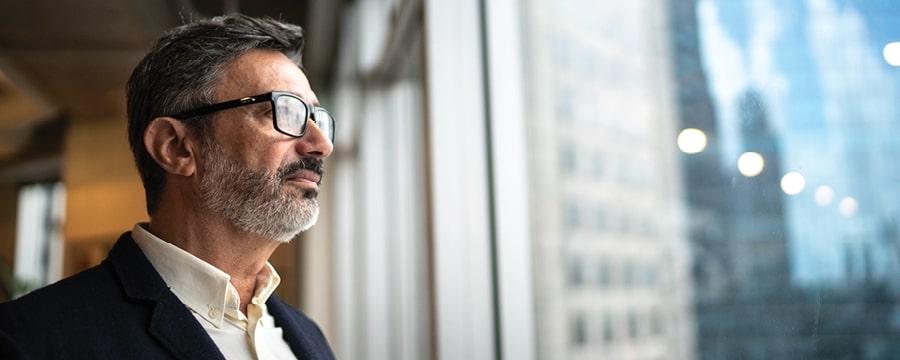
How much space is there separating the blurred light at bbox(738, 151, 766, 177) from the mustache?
70 centimetres

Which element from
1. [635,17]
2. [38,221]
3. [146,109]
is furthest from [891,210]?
[38,221]

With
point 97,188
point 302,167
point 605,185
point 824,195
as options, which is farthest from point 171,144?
point 97,188

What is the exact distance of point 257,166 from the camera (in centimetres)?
134

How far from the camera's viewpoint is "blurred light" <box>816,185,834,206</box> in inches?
32.7

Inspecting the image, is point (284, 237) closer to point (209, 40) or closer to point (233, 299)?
point (233, 299)

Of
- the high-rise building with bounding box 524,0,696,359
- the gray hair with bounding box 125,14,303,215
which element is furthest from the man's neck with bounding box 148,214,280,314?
the high-rise building with bounding box 524,0,696,359

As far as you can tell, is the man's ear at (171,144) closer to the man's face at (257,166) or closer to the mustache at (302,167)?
the man's face at (257,166)

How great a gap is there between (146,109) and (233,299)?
0.39m

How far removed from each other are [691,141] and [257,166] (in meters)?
0.71

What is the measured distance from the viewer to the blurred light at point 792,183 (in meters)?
0.88

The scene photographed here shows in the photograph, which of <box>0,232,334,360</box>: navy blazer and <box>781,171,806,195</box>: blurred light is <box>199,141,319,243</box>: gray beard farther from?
<box>781,171,806,195</box>: blurred light

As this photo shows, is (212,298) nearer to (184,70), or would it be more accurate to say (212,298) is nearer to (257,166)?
(257,166)

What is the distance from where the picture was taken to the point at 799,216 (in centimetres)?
88

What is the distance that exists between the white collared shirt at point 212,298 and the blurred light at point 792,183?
2.72ft
